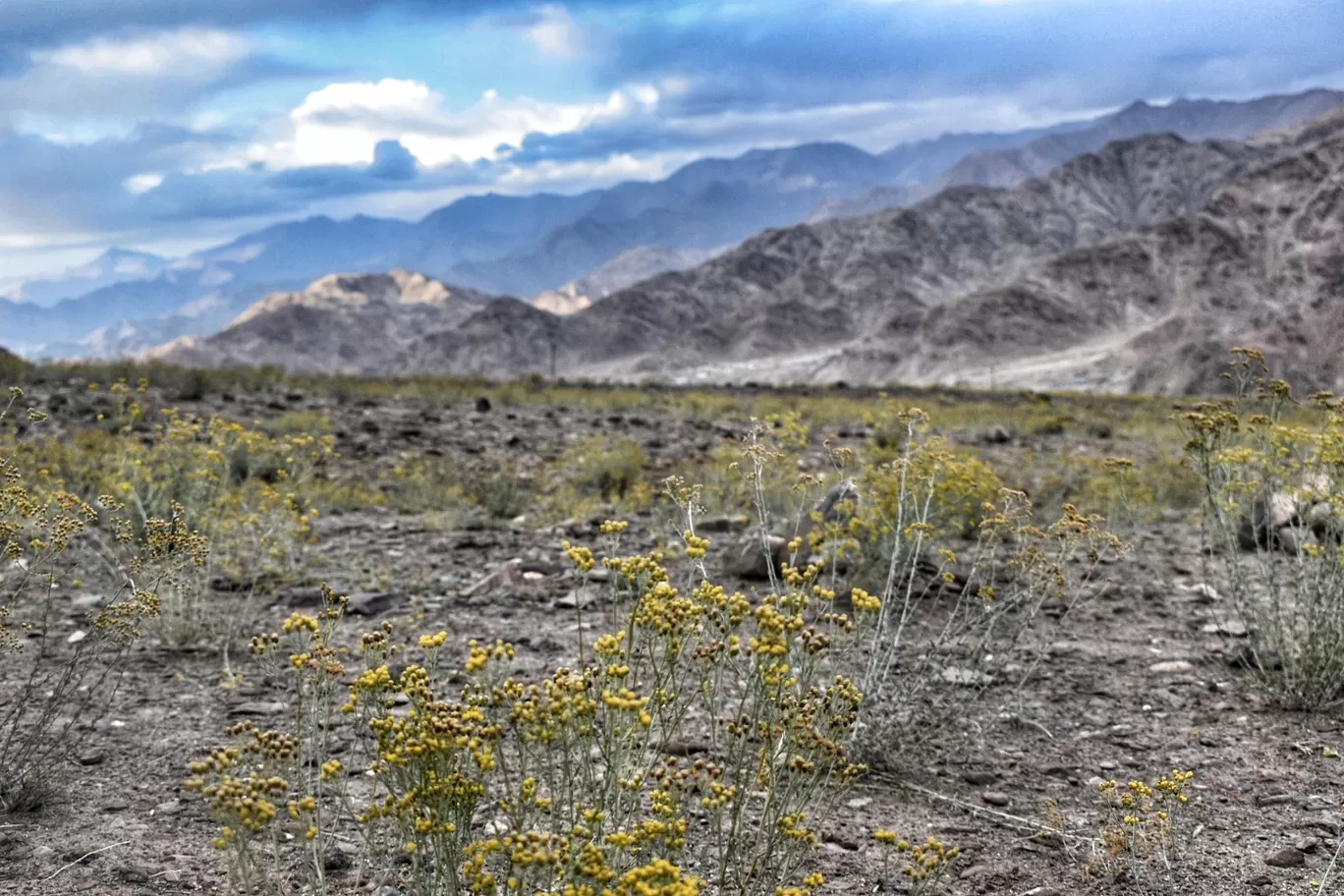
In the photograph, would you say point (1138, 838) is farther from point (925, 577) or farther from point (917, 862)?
point (925, 577)

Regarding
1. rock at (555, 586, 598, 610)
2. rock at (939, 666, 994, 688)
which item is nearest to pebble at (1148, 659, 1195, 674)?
rock at (939, 666, 994, 688)

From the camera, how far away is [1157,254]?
110 metres

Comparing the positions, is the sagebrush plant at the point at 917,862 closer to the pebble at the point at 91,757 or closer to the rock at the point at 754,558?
the rock at the point at 754,558

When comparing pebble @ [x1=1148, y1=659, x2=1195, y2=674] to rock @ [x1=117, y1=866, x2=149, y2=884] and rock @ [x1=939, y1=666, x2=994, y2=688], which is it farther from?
rock @ [x1=117, y1=866, x2=149, y2=884]

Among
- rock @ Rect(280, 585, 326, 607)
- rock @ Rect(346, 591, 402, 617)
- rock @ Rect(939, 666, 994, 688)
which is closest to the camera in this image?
rock @ Rect(939, 666, 994, 688)

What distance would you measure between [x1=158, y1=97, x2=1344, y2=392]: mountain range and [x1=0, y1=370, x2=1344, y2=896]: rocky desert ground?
71.1m

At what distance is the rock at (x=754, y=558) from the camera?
290 inches

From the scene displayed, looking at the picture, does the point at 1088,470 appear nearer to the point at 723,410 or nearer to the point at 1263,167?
the point at 723,410

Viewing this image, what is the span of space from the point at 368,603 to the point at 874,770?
3695mm

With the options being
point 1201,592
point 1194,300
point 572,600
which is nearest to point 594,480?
point 572,600

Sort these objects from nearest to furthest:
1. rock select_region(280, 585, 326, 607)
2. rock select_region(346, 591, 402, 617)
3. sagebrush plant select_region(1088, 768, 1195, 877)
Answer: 1. sagebrush plant select_region(1088, 768, 1195, 877)
2. rock select_region(346, 591, 402, 617)
3. rock select_region(280, 585, 326, 607)

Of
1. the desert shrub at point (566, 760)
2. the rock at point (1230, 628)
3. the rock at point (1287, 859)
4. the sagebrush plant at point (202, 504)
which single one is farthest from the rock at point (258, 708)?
the rock at point (1230, 628)

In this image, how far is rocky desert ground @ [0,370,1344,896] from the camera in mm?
3762

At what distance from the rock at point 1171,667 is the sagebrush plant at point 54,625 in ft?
18.0
